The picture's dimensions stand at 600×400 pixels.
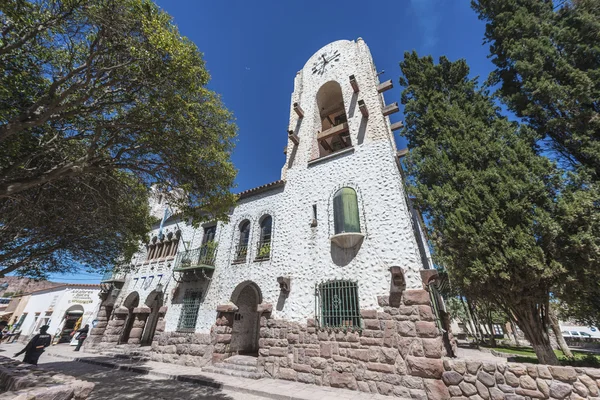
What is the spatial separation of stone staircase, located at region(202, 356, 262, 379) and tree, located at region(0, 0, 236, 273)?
18.4ft

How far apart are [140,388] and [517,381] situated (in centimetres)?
991

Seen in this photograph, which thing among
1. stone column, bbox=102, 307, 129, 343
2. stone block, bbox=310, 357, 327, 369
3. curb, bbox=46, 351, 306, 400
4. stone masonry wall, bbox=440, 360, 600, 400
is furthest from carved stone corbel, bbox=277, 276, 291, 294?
stone column, bbox=102, 307, 129, 343

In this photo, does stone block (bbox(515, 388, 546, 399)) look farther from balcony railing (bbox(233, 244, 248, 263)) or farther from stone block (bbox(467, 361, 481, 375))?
balcony railing (bbox(233, 244, 248, 263))

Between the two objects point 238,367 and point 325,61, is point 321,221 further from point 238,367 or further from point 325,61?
point 325,61

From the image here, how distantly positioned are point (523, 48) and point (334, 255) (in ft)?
32.6

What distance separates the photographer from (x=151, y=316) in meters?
15.4

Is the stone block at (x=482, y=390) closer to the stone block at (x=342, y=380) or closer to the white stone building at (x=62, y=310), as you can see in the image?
the stone block at (x=342, y=380)

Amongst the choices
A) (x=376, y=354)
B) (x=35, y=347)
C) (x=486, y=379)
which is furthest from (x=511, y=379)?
(x=35, y=347)

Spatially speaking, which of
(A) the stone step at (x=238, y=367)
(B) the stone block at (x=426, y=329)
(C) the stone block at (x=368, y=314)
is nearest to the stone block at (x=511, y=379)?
(B) the stone block at (x=426, y=329)

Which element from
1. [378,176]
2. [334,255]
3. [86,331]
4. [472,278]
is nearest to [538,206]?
[472,278]

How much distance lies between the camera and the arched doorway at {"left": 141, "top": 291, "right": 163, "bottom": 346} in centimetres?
1388

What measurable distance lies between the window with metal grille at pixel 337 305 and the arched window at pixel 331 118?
7.12 metres

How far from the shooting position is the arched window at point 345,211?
8.67 metres

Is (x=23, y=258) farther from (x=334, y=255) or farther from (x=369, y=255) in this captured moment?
(x=369, y=255)
